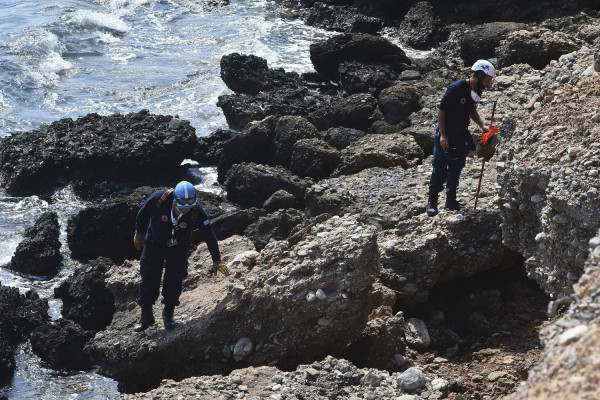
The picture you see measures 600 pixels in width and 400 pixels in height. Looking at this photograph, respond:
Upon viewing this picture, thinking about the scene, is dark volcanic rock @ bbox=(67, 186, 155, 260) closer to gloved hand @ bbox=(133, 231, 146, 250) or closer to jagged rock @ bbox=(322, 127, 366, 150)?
gloved hand @ bbox=(133, 231, 146, 250)

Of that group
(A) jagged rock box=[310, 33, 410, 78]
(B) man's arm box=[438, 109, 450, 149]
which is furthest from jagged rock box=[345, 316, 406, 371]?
(A) jagged rock box=[310, 33, 410, 78]

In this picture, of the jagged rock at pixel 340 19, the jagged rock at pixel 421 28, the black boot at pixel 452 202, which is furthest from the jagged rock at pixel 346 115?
the jagged rock at pixel 340 19

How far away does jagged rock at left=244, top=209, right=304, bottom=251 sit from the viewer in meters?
11.9

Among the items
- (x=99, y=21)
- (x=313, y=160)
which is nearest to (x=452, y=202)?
(x=313, y=160)

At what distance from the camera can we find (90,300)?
11359mm

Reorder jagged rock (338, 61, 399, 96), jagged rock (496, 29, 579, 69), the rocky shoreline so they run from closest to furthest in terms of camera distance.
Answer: the rocky shoreline, jagged rock (496, 29, 579, 69), jagged rock (338, 61, 399, 96)

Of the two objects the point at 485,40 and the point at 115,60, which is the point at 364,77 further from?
the point at 115,60

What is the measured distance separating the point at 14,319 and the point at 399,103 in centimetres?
912

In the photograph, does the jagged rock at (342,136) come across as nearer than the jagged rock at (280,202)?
No

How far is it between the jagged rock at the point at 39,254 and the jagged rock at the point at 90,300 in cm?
164

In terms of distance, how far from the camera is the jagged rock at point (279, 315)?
8086mm

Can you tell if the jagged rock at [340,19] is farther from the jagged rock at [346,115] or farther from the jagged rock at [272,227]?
the jagged rock at [272,227]

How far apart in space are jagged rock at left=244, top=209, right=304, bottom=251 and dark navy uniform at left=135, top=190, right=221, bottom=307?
275 centimetres

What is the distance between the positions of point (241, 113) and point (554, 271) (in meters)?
11.9
